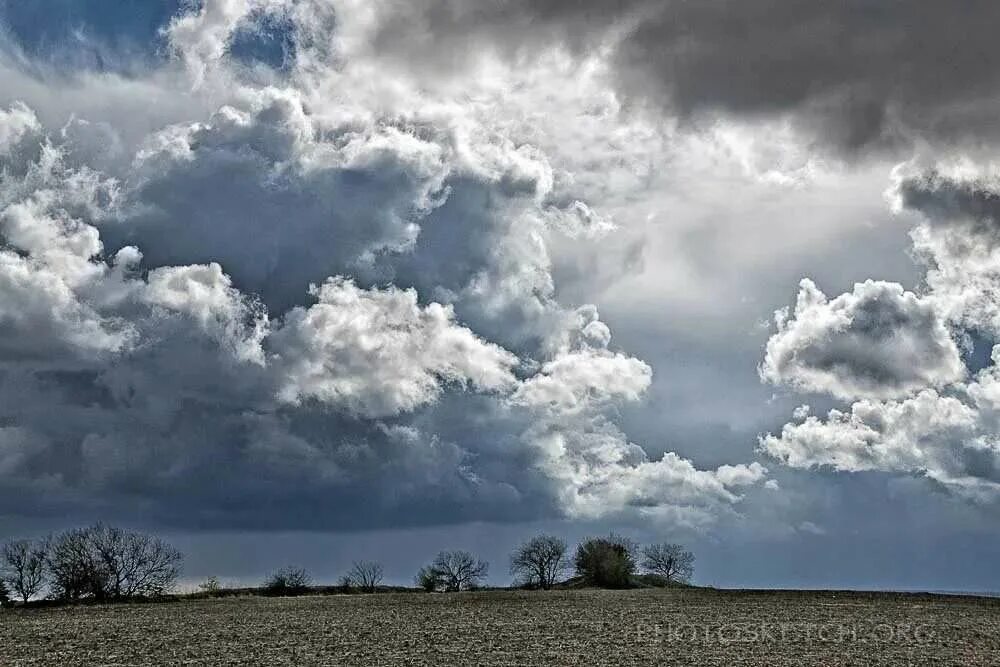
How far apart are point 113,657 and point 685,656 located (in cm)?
3348

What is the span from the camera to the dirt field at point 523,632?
60.6 meters

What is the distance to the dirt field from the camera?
6056 cm

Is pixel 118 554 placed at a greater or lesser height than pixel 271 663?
greater

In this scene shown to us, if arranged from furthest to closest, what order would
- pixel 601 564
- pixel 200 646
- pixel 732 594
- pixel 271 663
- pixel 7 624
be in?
pixel 601 564 < pixel 732 594 < pixel 7 624 < pixel 200 646 < pixel 271 663

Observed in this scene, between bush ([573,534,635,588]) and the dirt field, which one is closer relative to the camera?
the dirt field

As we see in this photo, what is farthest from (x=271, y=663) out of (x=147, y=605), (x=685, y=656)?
(x=147, y=605)

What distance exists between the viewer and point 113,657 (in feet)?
204

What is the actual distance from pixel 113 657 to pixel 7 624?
2528 centimetres

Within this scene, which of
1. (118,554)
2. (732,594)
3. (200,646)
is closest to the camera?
(200,646)

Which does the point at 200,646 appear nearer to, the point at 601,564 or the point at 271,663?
the point at 271,663

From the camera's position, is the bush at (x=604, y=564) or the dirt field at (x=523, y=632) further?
the bush at (x=604, y=564)

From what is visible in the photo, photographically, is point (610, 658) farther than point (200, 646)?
No

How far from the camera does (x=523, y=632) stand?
7206 cm

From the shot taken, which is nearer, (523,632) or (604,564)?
(523,632)
